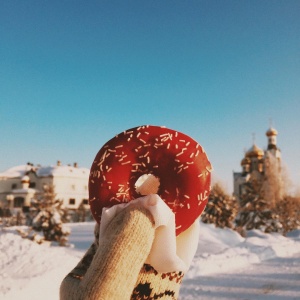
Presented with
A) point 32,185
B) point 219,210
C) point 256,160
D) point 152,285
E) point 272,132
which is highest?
point 272,132

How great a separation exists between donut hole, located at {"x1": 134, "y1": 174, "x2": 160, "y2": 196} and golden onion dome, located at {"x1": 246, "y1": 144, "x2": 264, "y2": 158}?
212 feet

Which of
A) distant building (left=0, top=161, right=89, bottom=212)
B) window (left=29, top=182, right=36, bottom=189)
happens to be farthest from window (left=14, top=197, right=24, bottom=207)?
window (left=29, top=182, right=36, bottom=189)

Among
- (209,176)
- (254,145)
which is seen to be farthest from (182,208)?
→ (254,145)

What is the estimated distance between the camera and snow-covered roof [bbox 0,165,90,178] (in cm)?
5581

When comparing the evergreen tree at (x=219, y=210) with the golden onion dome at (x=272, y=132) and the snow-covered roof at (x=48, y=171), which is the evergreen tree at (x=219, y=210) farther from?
the golden onion dome at (x=272, y=132)

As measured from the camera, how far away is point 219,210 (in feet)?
78.4

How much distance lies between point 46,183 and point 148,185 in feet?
178

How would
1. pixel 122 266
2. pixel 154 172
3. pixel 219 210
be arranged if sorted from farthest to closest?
pixel 219 210
pixel 154 172
pixel 122 266

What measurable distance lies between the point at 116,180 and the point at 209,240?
58.3 feet

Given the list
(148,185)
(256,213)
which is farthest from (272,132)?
(148,185)

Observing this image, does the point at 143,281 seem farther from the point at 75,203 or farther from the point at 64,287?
the point at 75,203

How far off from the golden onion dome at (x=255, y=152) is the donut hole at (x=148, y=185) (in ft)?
212

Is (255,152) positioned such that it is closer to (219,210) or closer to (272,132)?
(272,132)

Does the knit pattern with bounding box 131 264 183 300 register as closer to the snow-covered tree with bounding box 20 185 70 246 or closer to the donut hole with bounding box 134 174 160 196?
the donut hole with bounding box 134 174 160 196
